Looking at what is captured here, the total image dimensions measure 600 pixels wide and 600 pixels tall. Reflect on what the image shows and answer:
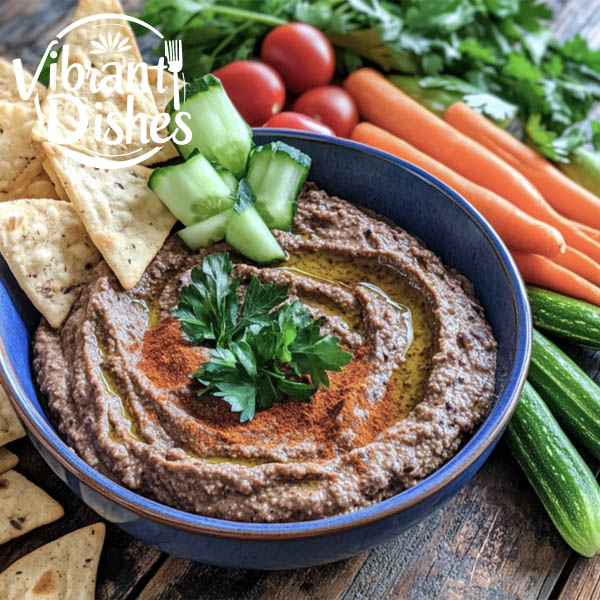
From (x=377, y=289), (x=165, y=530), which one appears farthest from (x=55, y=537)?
(x=377, y=289)

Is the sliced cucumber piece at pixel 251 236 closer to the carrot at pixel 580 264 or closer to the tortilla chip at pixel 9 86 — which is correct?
the tortilla chip at pixel 9 86

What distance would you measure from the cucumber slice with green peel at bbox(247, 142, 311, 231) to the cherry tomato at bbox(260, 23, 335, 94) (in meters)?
1.51

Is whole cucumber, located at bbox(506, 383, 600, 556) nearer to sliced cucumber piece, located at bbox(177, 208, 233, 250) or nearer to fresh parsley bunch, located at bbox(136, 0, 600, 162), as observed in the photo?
sliced cucumber piece, located at bbox(177, 208, 233, 250)

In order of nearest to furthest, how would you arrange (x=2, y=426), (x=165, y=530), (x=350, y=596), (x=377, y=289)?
(x=165, y=530) < (x=350, y=596) < (x=2, y=426) < (x=377, y=289)

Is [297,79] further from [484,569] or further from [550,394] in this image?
[484,569]

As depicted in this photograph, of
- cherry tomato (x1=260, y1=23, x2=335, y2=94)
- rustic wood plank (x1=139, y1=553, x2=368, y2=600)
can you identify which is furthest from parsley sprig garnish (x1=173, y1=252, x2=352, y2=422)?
cherry tomato (x1=260, y1=23, x2=335, y2=94)

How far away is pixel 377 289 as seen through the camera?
3.27 m

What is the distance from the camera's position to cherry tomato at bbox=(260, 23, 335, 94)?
15.6 ft

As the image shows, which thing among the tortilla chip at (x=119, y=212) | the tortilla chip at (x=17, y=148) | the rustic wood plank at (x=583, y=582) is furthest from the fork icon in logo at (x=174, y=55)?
the rustic wood plank at (x=583, y=582)

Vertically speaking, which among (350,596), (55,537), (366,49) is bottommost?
(55,537)

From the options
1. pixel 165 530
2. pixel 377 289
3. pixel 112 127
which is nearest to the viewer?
pixel 165 530

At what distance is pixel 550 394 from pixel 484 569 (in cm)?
83

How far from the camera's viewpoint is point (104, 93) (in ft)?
11.7

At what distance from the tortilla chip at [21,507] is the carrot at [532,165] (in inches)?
119
